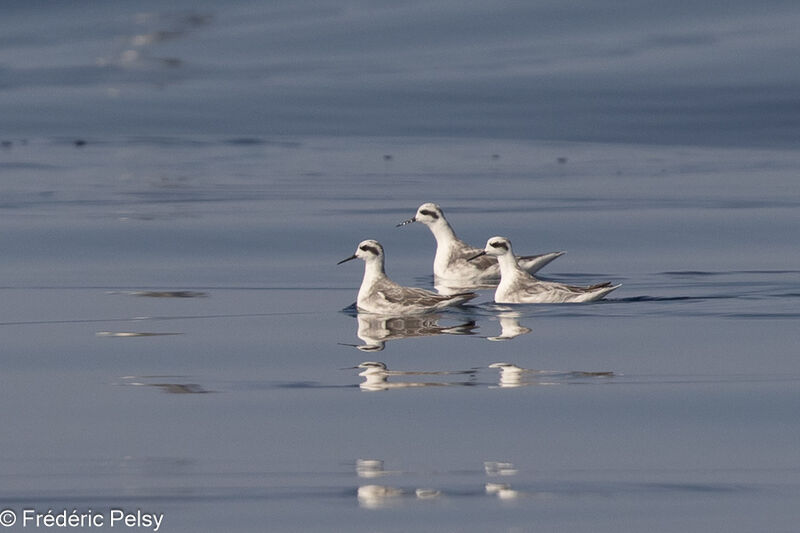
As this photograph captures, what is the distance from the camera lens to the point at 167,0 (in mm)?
83000

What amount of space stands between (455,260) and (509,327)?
4.64 meters

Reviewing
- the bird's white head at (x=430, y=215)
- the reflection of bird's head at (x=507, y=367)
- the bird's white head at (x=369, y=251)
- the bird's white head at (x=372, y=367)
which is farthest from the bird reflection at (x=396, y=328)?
the bird's white head at (x=430, y=215)

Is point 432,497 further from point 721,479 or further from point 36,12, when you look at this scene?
point 36,12

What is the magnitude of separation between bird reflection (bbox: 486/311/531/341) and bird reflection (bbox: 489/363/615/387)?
181 cm

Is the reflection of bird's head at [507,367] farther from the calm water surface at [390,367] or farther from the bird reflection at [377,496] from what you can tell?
the bird reflection at [377,496]

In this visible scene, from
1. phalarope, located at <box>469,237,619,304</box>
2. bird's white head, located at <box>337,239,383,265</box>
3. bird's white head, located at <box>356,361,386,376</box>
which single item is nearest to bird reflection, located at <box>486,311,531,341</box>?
phalarope, located at <box>469,237,619,304</box>

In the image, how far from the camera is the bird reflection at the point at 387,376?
11.2 m

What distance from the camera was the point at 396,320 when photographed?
49.4 feet

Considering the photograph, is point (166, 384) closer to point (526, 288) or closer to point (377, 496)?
point (377, 496)

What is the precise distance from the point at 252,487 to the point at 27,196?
1735cm

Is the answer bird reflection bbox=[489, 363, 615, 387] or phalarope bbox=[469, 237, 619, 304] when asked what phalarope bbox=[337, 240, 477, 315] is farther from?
bird reflection bbox=[489, 363, 615, 387]

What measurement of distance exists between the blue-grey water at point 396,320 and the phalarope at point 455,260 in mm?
368

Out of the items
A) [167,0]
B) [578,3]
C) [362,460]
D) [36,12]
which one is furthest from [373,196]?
[167,0]

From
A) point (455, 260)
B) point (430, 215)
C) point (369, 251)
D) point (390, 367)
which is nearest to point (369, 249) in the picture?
point (369, 251)
